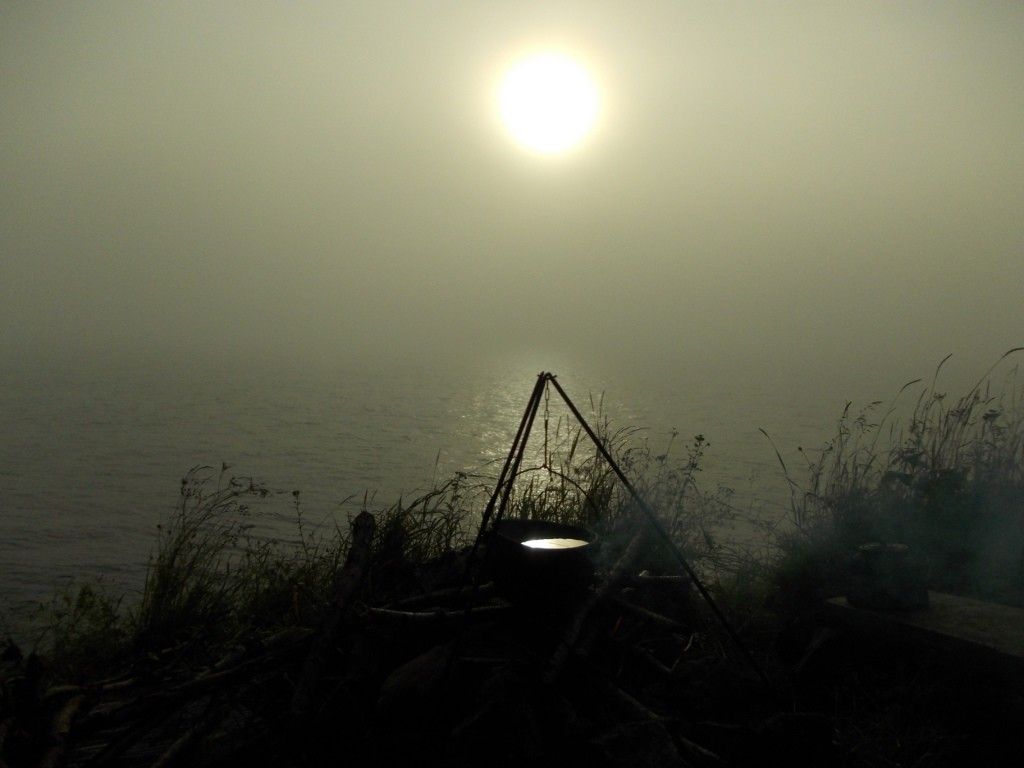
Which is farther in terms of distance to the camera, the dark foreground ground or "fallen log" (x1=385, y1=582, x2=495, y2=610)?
"fallen log" (x1=385, y1=582, x2=495, y2=610)

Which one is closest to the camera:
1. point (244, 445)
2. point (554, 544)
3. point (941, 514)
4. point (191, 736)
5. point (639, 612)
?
point (191, 736)

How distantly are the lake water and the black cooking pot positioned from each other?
18.5 ft

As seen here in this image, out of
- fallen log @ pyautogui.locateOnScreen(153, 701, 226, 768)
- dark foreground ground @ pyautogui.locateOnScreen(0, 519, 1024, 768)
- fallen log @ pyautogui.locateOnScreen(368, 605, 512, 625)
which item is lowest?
fallen log @ pyautogui.locateOnScreen(153, 701, 226, 768)

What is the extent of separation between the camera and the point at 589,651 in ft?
12.3

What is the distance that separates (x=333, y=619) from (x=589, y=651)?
144cm

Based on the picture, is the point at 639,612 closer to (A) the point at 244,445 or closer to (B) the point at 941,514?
(B) the point at 941,514

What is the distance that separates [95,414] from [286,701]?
2700 cm

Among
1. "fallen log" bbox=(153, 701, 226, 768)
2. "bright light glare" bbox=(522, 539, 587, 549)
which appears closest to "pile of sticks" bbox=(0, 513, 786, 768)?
"fallen log" bbox=(153, 701, 226, 768)

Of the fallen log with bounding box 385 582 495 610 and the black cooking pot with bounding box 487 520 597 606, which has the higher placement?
the black cooking pot with bounding box 487 520 597 606

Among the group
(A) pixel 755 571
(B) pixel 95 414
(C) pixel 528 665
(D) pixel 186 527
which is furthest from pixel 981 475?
(B) pixel 95 414

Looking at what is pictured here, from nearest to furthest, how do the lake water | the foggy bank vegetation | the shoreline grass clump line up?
the foggy bank vegetation < the shoreline grass clump < the lake water

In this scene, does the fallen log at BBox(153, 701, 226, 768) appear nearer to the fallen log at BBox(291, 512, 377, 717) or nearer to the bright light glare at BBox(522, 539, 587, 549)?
the fallen log at BBox(291, 512, 377, 717)

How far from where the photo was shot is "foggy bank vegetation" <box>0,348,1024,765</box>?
10.1 ft

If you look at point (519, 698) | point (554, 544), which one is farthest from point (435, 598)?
point (519, 698)
